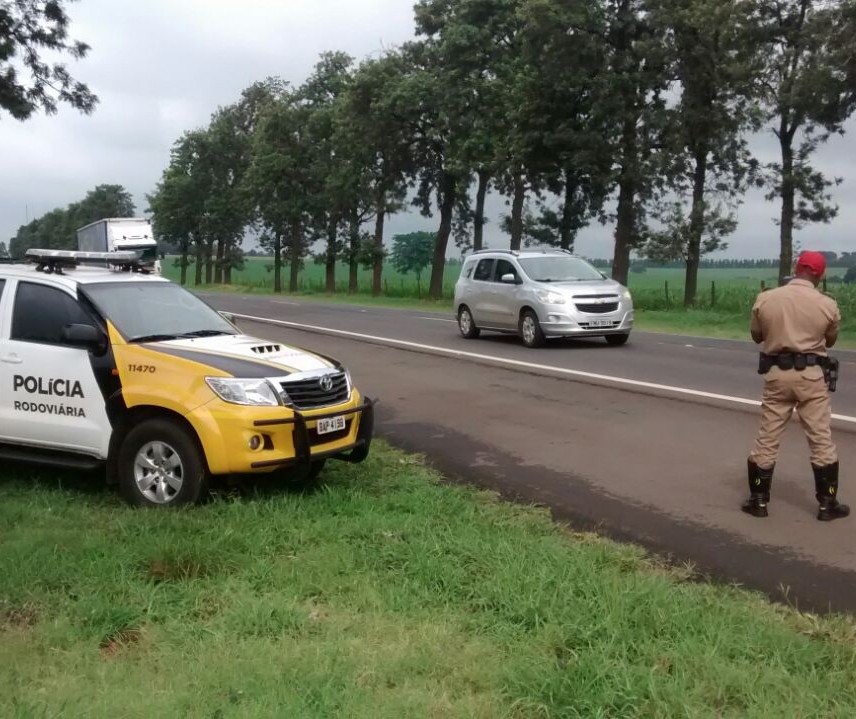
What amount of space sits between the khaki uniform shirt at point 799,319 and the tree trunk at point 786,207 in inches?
992

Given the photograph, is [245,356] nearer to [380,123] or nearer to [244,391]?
[244,391]

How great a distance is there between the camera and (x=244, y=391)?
6.37 metres

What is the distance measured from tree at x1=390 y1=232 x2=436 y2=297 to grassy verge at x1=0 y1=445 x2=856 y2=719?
5440cm

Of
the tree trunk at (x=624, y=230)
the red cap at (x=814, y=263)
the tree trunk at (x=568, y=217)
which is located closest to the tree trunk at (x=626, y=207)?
the tree trunk at (x=624, y=230)

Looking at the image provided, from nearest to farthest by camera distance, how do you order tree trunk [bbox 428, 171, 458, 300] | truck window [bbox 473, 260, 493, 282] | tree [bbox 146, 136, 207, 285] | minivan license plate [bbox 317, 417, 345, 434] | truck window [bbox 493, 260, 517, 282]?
minivan license plate [bbox 317, 417, 345, 434] < truck window [bbox 493, 260, 517, 282] < truck window [bbox 473, 260, 493, 282] < tree trunk [bbox 428, 171, 458, 300] < tree [bbox 146, 136, 207, 285]

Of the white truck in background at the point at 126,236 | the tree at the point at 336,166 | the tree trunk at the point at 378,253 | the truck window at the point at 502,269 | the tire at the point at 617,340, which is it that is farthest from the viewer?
the tree trunk at the point at 378,253

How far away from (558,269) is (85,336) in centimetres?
1301

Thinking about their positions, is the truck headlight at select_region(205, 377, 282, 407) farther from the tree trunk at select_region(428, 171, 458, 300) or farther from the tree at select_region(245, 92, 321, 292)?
the tree at select_region(245, 92, 321, 292)

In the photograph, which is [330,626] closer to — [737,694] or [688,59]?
A: [737,694]

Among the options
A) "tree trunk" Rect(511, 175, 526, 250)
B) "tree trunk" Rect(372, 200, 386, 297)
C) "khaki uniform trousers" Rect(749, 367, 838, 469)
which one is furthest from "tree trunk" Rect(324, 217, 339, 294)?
"khaki uniform trousers" Rect(749, 367, 838, 469)

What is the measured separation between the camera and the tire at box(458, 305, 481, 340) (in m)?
19.9

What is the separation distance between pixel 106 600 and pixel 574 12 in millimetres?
30895

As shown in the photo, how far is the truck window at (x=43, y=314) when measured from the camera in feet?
23.2

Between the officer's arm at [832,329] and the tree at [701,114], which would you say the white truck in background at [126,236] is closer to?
the tree at [701,114]
